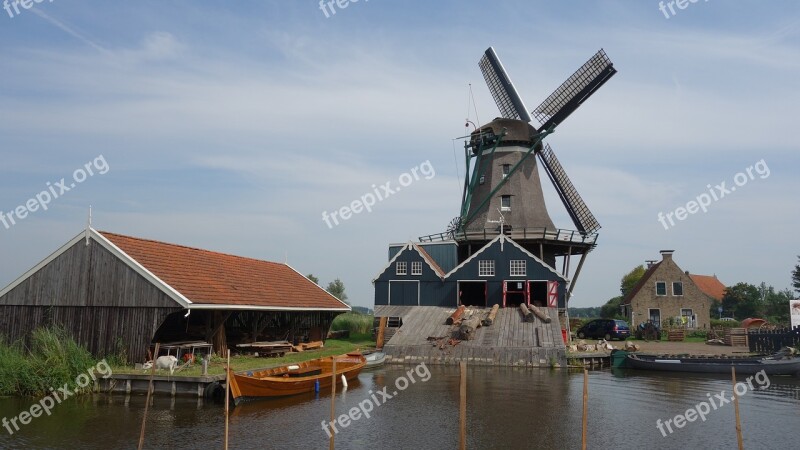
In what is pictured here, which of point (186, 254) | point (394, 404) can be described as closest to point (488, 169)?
point (186, 254)

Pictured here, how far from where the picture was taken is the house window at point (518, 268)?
116 feet

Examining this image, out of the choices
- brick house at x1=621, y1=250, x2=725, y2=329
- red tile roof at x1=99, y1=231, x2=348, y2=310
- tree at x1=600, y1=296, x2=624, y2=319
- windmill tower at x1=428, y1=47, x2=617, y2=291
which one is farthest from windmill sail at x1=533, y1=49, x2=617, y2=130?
tree at x1=600, y1=296, x2=624, y2=319

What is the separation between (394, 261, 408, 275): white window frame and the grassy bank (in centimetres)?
2000

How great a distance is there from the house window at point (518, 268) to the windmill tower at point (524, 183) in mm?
3095

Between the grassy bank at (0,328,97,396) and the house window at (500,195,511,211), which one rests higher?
the house window at (500,195,511,211)

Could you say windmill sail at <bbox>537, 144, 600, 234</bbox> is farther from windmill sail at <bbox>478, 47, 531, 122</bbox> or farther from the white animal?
the white animal

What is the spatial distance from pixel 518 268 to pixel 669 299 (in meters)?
19.2

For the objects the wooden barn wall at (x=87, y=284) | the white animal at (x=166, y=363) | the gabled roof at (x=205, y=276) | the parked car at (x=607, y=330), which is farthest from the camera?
the parked car at (x=607, y=330)

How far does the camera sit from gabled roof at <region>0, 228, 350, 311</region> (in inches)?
875

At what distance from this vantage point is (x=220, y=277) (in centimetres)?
2605

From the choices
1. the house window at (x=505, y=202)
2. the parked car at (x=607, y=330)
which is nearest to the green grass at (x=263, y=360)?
the house window at (x=505, y=202)

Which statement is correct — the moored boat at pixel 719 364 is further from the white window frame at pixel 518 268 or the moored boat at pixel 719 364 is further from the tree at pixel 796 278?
the tree at pixel 796 278

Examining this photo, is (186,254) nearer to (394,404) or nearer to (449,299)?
(394,404)

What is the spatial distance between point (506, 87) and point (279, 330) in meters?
25.7
